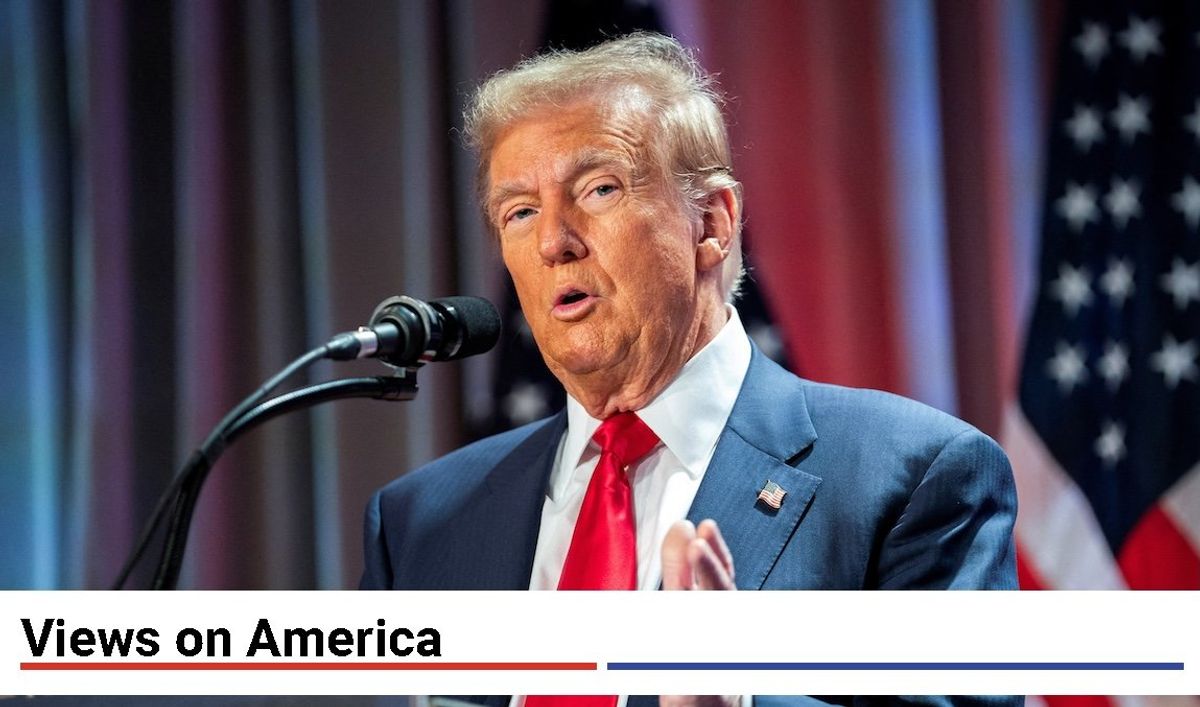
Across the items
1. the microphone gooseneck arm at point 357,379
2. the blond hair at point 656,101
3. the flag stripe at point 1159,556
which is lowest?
the flag stripe at point 1159,556

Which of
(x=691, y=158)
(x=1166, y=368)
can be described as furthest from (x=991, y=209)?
(x=691, y=158)

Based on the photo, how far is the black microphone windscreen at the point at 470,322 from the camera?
4.91ft

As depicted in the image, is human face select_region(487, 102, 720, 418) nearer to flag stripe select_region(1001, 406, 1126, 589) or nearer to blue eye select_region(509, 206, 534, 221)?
blue eye select_region(509, 206, 534, 221)

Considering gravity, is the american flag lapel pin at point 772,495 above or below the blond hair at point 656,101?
below

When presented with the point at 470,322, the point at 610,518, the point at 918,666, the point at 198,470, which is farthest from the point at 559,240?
the point at 918,666

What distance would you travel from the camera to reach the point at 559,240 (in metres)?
1.70

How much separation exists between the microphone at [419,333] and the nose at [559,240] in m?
0.19

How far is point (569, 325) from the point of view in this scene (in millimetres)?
1699

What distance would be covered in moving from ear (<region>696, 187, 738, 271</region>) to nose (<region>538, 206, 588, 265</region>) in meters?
0.20

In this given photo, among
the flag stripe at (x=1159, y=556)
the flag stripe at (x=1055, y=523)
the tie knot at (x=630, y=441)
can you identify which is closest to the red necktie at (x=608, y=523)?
the tie knot at (x=630, y=441)

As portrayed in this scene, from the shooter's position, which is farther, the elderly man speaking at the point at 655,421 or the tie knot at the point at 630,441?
the tie knot at the point at 630,441

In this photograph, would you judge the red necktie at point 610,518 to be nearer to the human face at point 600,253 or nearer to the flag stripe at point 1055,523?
the human face at point 600,253

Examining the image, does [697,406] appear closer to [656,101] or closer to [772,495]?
[772,495]

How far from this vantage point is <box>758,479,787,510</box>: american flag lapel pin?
5.11 ft
